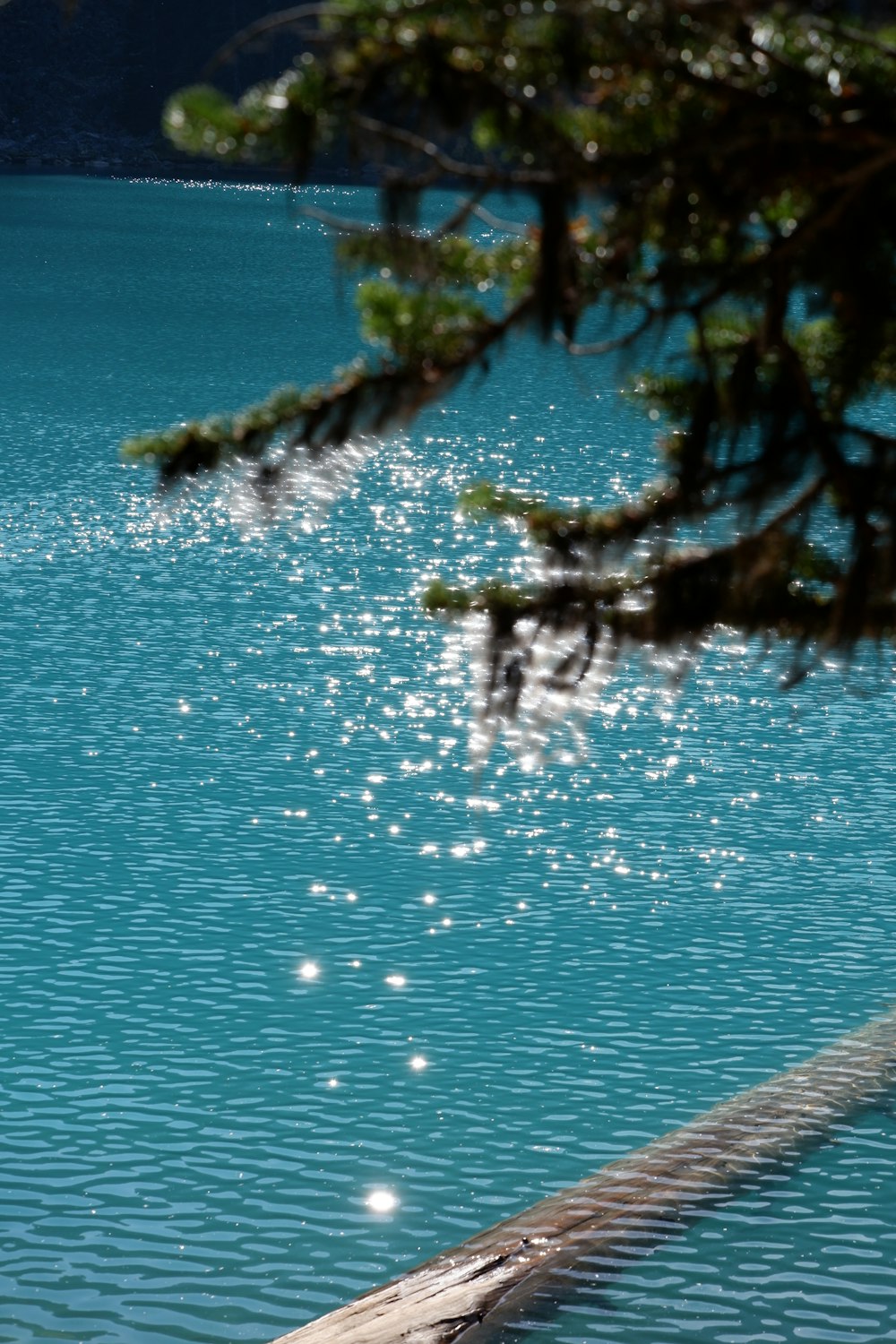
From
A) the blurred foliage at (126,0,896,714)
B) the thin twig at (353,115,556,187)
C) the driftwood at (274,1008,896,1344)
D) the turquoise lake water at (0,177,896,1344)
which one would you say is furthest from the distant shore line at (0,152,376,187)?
the thin twig at (353,115,556,187)

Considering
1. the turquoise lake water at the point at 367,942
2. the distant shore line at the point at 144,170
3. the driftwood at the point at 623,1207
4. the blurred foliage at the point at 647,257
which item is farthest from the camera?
the distant shore line at the point at 144,170

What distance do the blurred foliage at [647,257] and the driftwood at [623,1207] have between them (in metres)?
3.40

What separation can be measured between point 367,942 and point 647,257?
7.21m

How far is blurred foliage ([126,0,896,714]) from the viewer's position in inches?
152

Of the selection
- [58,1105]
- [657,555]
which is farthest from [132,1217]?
[657,555]

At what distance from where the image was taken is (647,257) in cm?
456

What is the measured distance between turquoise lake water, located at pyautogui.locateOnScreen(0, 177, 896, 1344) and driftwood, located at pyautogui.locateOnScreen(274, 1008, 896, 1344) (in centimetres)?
17

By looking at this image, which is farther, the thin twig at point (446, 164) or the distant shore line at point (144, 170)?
the distant shore line at point (144, 170)

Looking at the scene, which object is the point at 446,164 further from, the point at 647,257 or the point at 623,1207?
the point at 623,1207

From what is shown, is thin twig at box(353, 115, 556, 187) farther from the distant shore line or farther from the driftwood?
the distant shore line

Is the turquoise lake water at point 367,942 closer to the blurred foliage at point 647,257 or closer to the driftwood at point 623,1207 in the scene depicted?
the driftwood at point 623,1207

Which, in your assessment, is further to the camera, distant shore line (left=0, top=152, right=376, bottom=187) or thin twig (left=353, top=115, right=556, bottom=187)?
distant shore line (left=0, top=152, right=376, bottom=187)

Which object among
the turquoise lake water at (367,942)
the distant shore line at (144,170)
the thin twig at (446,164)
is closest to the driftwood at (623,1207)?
the turquoise lake water at (367,942)

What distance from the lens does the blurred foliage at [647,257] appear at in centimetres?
387
